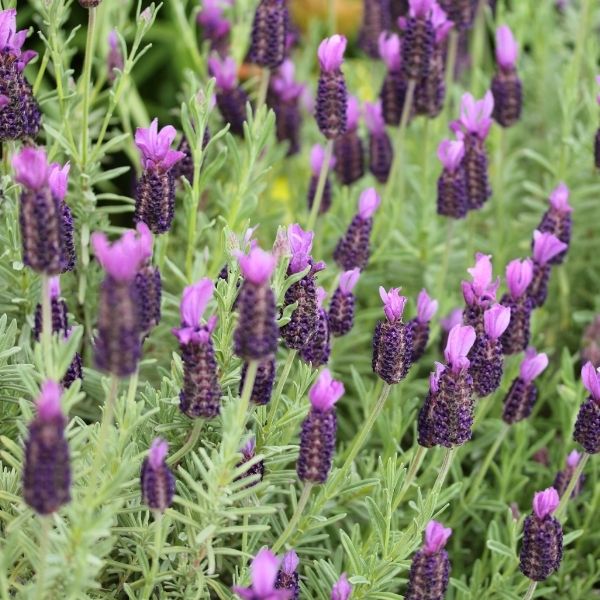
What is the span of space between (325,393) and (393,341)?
176 mm

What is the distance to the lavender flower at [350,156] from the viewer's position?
2.12 meters

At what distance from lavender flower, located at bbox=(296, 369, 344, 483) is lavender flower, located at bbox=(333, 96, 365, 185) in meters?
0.93

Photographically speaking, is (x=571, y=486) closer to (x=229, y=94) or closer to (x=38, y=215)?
(x=38, y=215)

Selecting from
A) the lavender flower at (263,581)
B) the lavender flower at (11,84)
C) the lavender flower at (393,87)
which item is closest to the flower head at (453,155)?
the lavender flower at (393,87)

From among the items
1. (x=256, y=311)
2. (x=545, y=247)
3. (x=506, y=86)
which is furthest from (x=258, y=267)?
(x=506, y=86)

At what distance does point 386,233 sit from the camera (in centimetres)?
220

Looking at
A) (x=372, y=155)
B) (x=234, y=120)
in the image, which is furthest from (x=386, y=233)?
(x=234, y=120)

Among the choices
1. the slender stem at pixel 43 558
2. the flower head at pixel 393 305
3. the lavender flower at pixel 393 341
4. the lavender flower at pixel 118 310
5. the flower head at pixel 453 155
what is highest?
the lavender flower at pixel 118 310

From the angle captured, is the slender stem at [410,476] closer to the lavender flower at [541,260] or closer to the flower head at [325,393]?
the flower head at [325,393]

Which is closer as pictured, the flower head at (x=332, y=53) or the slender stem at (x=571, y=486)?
the slender stem at (x=571, y=486)

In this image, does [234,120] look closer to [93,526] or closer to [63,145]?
[63,145]

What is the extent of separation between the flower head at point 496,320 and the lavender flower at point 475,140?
508 mm

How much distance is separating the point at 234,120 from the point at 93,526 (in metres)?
1.17

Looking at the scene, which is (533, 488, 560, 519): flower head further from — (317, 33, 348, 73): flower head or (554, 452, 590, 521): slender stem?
(317, 33, 348, 73): flower head
